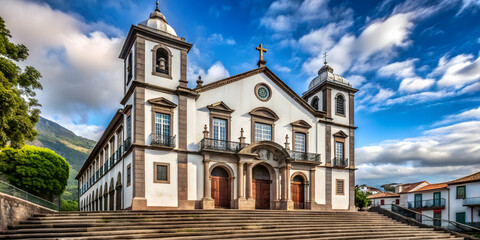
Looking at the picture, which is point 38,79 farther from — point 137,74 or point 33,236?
point 33,236

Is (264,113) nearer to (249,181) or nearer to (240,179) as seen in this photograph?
(249,181)

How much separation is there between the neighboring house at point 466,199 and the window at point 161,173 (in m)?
25.9

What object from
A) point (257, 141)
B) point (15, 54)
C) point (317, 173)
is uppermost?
point (15, 54)

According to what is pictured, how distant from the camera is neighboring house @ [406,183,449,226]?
105 ft

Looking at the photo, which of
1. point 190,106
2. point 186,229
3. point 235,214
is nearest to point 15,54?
point 190,106

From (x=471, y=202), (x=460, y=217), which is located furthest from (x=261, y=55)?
(x=460, y=217)

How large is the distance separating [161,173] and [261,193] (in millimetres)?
7016

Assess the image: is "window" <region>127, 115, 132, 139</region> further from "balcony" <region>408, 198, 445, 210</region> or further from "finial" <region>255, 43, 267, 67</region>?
"balcony" <region>408, 198, 445, 210</region>

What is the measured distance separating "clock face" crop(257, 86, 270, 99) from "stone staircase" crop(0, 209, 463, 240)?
8.32 metres

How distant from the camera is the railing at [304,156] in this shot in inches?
899

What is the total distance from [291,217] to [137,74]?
1141cm

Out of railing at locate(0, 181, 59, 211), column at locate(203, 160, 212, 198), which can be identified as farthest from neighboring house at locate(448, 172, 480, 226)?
railing at locate(0, 181, 59, 211)

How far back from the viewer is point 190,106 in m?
20.0

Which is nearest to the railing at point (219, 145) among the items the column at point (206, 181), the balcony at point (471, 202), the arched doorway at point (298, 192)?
the column at point (206, 181)
